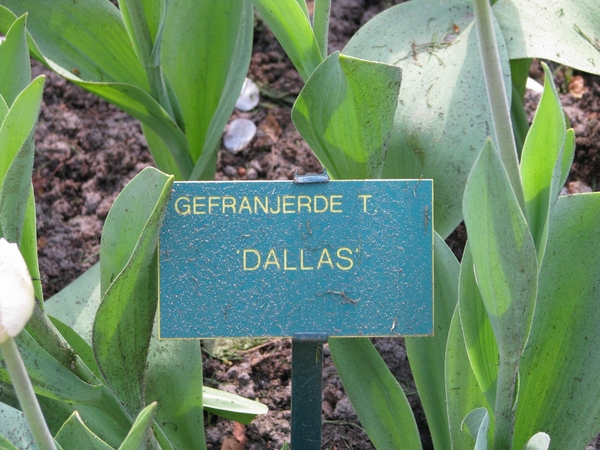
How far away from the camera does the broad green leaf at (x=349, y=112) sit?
80 centimetres

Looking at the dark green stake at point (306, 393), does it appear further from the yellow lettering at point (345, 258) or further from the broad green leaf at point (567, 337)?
the broad green leaf at point (567, 337)

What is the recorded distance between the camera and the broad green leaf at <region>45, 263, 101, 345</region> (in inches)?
40.4

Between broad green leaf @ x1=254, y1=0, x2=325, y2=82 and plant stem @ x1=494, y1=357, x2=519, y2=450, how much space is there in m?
0.45

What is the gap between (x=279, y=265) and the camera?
0.79 meters

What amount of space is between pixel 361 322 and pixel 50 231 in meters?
0.81

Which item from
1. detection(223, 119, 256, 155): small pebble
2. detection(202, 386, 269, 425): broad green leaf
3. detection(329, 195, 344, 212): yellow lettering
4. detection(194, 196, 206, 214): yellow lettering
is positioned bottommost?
detection(202, 386, 269, 425): broad green leaf

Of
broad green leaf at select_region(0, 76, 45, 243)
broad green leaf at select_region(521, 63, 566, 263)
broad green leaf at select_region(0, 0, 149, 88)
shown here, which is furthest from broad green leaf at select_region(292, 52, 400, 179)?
broad green leaf at select_region(0, 0, 149, 88)

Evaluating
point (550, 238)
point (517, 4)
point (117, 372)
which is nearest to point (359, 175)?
point (550, 238)

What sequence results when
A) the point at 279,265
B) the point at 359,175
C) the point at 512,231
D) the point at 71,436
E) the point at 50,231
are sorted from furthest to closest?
the point at 50,231 < the point at 359,175 < the point at 279,265 < the point at 71,436 < the point at 512,231

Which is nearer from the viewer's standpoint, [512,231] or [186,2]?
[512,231]

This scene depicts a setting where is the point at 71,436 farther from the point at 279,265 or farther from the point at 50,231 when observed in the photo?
the point at 50,231

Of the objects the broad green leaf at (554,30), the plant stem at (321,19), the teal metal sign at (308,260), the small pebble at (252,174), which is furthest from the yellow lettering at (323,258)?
the small pebble at (252,174)

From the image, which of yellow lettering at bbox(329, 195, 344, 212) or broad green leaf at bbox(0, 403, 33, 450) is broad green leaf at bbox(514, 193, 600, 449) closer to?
yellow lettering at bbox(329, 195, 344, 212)

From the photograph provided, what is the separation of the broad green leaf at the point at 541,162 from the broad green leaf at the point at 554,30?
472 mm
